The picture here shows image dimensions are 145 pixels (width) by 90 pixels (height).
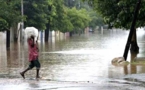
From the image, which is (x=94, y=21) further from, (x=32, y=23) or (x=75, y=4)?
(x=32, y=23)

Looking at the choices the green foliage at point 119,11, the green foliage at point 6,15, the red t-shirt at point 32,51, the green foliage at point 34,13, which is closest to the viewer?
the red t-shirt at point 32,51

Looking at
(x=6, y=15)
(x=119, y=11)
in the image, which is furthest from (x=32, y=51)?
(x=6, y=15)

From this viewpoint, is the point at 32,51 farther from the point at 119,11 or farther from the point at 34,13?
the point at 34,13

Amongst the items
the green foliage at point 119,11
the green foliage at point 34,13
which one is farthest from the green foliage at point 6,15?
the green foliage at point 34,13

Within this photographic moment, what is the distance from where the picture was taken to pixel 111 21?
2398cm

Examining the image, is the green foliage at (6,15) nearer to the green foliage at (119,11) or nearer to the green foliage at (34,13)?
the green foliage at (119,11)

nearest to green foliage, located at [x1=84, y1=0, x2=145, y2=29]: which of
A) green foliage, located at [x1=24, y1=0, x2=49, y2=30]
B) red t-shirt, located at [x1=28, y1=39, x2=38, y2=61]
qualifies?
red t-shirt, located at [x1=28, y1=39, x2=38, y2=61]

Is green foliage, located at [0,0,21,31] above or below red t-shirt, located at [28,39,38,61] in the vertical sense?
above

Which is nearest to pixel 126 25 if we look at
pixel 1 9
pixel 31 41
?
pixel 31 41

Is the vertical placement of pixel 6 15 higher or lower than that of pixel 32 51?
higher

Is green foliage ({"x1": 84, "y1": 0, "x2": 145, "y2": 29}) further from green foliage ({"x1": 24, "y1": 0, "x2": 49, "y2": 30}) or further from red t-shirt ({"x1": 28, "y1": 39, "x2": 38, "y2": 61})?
green foliage ({"x1": 24, "y1": 0, "x2": 49, "y2": 30})

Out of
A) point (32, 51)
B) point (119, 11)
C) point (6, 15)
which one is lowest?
point (32, 51)

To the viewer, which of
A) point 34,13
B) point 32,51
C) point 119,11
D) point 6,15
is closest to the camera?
point 32,51

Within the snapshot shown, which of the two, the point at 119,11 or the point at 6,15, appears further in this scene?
the point at 6,15
